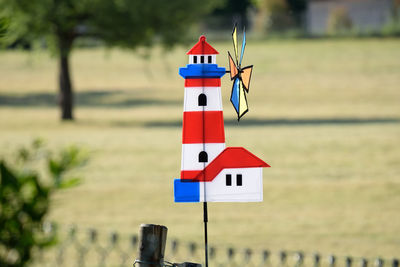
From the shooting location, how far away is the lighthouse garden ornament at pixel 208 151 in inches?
87.4

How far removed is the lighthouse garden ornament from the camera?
7.29 feet

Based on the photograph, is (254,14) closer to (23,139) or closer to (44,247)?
(23,139)

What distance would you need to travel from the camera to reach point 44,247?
4.56ft

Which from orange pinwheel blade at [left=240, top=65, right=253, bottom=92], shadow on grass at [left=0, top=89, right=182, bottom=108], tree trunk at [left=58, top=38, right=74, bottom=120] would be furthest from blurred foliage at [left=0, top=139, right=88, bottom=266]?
shadow on grass at [left=0, top=89, right=182, bottom=108]

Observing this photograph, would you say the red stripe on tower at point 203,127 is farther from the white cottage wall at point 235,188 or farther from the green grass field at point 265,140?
the green grass field at point 265,140

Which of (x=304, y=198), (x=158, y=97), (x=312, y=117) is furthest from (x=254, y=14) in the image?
(x=304, y=198)

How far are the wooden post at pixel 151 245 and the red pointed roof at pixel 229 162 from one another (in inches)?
13.0

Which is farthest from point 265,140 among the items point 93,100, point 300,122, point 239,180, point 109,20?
point 239,180

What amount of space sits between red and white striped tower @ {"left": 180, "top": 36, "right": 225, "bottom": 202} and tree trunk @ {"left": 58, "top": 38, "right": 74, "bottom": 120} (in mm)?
26980

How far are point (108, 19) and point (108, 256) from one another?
60.4ft

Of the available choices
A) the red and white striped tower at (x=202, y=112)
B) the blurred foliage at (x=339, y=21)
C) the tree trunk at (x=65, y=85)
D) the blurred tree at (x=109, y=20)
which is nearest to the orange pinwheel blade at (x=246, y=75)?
the red and white striped tower at (x=202, y=112)

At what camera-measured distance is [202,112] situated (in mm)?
2283

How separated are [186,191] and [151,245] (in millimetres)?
332

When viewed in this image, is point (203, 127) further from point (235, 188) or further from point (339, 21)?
point (339, 21)
